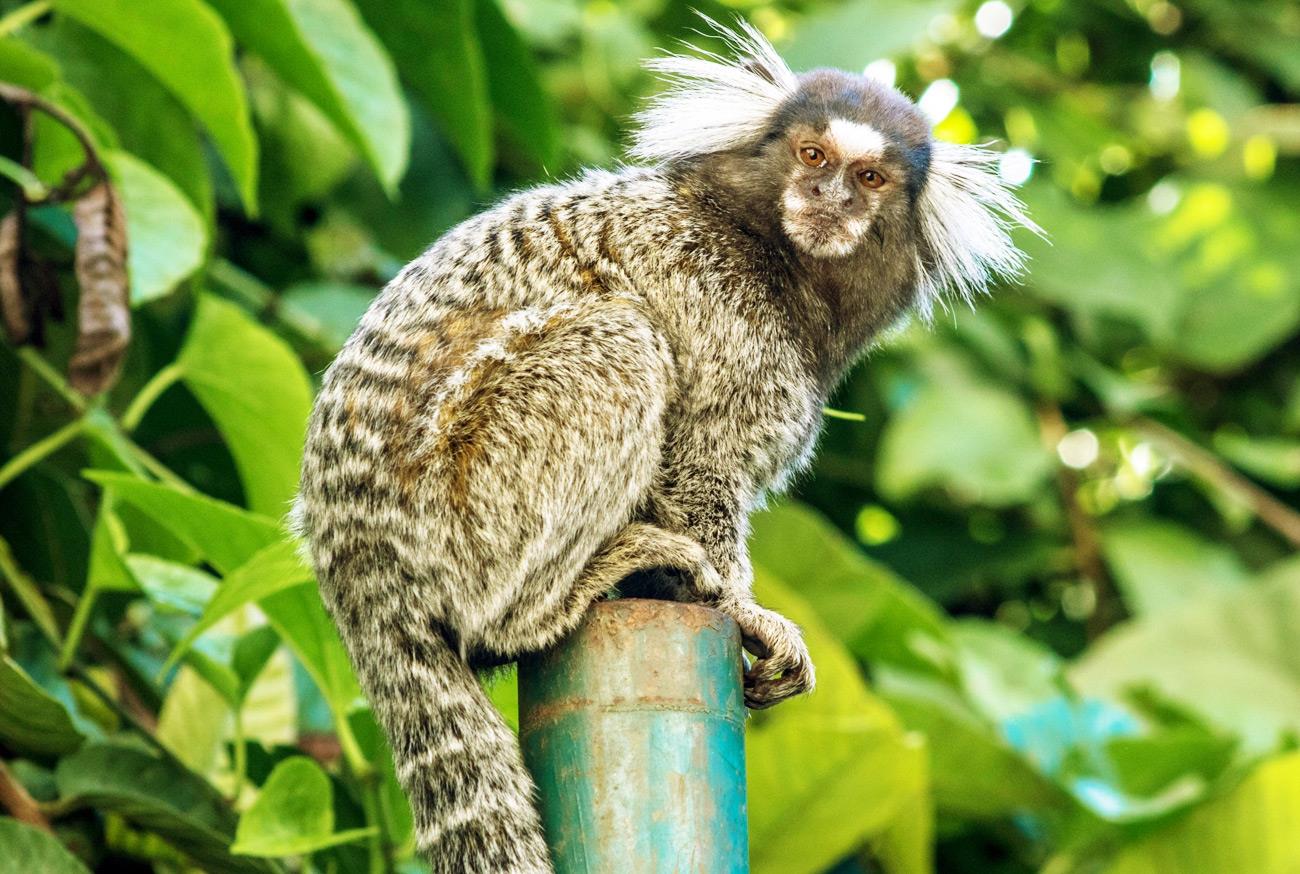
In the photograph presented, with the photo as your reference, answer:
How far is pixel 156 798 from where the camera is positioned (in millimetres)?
2525

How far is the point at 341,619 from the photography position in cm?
223

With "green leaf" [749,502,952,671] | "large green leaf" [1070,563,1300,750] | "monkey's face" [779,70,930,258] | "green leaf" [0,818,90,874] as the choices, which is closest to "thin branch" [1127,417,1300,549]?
"large green leaf" [1070,563,1300,750]

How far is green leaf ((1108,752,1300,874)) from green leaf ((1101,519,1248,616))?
1.39m

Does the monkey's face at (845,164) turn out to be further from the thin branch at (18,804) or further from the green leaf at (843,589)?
the thin branch at (18,804)

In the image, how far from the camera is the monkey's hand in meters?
2.20

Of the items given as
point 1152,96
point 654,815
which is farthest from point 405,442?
point 1152,96

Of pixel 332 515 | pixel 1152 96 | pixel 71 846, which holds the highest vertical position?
pixel 1152 96

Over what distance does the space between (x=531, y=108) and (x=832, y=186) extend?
4.76 ft

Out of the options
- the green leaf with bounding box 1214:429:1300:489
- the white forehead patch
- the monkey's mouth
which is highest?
the white forehead patch

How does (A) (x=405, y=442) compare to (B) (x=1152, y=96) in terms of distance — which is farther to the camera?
(B) (x=1152, y=96)

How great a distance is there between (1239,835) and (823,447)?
198cm

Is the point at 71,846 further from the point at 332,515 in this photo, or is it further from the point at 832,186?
the point at 832,186

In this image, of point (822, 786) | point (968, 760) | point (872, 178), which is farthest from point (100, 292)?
point (968, 760)

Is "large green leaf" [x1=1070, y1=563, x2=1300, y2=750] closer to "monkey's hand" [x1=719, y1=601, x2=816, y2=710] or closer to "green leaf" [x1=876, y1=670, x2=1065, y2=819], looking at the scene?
"green leaf" [x1=876, y1=670, x2=1065, y2=819]
